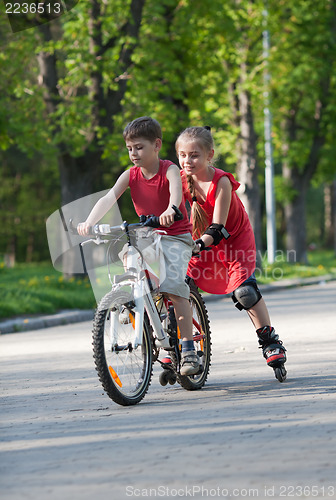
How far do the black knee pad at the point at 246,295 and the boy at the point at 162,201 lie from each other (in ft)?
1.80

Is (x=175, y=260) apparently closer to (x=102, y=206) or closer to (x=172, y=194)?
(x=172, y=194)

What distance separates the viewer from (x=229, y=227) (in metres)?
6.99

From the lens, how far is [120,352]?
244 inches

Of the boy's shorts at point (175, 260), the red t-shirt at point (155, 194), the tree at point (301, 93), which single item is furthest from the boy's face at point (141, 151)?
the tree at point (301, 93)

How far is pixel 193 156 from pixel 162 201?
451mm

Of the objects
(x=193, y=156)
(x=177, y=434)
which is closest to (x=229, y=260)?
(x=193, y=156)

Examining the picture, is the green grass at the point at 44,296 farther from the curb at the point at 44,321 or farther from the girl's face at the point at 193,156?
the girl's face at the point at 193,156

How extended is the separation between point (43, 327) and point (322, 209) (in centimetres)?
5997

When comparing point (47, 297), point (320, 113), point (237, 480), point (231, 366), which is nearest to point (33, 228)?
Answer: point (320, 113)

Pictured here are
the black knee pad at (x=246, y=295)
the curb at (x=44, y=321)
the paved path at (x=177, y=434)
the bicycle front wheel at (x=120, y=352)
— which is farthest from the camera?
the curb at (x=44, y=321)

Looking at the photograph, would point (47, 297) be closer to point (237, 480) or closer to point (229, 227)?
point (229, 227)

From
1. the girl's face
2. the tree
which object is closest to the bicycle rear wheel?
the girl's face

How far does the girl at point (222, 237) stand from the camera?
6695mm

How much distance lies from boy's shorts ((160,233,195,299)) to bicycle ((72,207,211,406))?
0.08 meters
